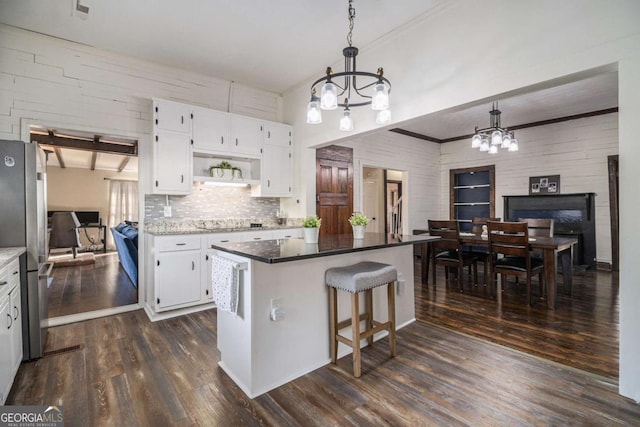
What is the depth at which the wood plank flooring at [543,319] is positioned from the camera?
246 centimetres

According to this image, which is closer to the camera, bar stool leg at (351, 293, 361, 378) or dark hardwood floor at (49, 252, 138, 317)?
bar stool leg at (351, 293, 361, 378)

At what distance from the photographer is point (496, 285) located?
446 centimetres

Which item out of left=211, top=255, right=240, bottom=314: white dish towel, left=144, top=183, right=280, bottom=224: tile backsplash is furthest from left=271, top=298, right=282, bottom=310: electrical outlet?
left=144, top=183, right=280, bottom=224: tile backsplash

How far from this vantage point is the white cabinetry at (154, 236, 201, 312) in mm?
3377

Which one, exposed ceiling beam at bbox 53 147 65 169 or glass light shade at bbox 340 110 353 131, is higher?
exposed ceiling beam at bbox 53 147 65 169

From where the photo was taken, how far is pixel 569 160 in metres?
5.80

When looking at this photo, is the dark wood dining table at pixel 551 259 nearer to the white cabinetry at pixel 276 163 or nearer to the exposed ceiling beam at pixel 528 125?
the white cabinetry at pixel 276 163

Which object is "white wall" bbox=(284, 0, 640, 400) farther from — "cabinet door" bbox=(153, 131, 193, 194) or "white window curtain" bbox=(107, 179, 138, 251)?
"white window curtain" bbox=(107, 179, 138, 251)

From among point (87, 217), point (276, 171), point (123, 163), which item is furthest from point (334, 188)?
point (87, 217)

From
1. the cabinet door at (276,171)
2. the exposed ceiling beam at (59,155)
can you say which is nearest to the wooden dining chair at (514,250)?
the cabinet door at (276,171)

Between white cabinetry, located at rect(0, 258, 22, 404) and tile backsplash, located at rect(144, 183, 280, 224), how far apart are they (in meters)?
1.70

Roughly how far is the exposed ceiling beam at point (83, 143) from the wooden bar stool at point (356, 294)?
425 centimetres

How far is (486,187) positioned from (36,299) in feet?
25.3

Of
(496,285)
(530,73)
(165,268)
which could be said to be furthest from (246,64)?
(496,285)
